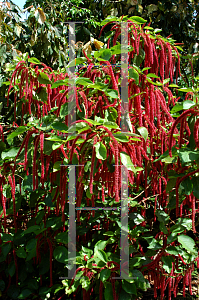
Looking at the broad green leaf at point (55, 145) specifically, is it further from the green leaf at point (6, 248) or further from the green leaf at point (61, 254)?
the green leaf at point (6, 248)

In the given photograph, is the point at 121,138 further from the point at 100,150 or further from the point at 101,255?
the point at 101,255

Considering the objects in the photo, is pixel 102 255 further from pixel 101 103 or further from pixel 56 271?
pixel 101 103

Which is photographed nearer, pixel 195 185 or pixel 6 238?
pixel 195 185

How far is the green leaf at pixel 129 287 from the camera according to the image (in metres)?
1.37

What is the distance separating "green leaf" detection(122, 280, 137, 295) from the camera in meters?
1.37

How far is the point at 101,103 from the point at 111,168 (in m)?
0.33

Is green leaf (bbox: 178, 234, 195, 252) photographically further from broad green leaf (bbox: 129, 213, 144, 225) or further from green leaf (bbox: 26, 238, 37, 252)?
green leaf (bbox: 26, 238, 37, 252)

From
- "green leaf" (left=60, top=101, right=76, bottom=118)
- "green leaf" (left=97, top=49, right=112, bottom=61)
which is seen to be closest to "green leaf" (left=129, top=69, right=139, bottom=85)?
"green leaf" (left=97, top=49, right=112, bottom=61)

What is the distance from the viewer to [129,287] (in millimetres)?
1383

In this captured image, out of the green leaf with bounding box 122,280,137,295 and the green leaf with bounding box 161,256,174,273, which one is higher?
the green leaf with bounding box 161,256,174,273

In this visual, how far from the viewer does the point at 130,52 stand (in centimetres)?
165

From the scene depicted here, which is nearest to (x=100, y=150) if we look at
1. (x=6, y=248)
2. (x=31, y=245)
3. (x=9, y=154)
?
(x=9, y=154)

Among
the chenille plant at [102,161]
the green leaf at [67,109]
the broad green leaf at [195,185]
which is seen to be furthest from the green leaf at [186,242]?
the green leaf at [67,109]

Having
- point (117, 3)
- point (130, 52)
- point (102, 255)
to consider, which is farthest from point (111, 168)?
point (117, 3)
